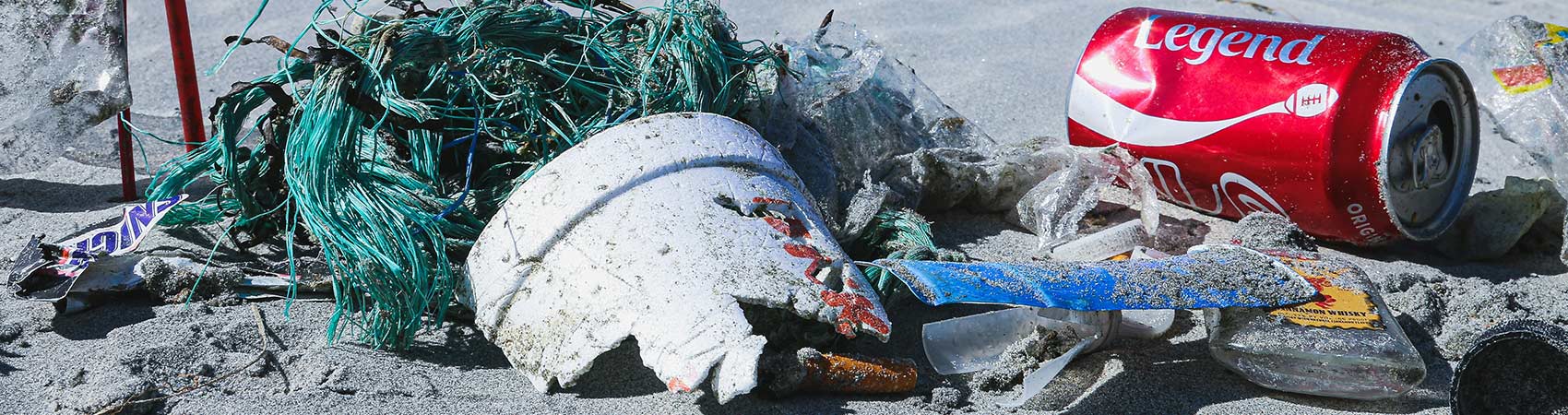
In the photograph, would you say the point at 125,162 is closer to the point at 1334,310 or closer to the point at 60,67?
the point at 60,67

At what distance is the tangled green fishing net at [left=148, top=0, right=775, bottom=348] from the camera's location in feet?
6.03

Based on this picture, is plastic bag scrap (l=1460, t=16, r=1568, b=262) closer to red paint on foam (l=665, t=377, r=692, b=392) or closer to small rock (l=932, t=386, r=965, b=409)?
small rock (l=932, t=386, r=965, b=409)

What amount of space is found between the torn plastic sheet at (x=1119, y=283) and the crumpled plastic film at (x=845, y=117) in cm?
46

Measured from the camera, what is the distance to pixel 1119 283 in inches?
71.7

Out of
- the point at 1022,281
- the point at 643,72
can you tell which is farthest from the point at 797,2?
the point at 1022,281

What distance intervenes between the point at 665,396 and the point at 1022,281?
0.50m

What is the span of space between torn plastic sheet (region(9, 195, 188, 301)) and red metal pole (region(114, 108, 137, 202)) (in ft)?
1.30

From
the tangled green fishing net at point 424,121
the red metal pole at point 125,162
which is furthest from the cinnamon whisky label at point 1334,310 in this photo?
the red metal pole at point 125,162

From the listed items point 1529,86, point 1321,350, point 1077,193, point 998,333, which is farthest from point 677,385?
point 1529,86

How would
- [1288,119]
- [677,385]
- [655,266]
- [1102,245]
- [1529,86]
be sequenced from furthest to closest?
[1529,86], [1102,245], [1288,119], [655,266], [677,385]

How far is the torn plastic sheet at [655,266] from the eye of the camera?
1614 millimetres

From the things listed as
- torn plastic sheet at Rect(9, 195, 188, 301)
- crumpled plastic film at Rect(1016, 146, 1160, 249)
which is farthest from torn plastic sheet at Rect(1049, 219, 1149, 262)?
torn plastic sheet at Rect(9, 195, 188, 301)

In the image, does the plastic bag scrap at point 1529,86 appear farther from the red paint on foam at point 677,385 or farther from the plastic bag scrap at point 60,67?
the plastic bag scrap at point 60,67

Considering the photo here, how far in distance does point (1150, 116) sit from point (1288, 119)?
266mm
